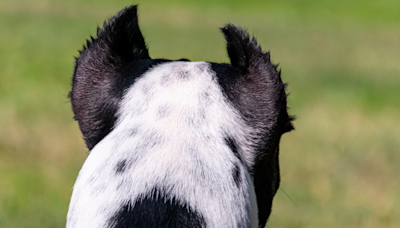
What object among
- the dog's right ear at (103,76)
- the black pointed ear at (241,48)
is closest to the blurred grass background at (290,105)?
the black pointed ear at (241,48)

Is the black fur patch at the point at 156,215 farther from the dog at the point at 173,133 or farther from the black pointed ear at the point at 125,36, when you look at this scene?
the black pointed ear at the point at 125,36

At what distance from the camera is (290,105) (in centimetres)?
1086

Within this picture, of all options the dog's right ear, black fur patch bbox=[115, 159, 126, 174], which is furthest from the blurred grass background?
black fur patch bbox=[115, 159, 126, 174]

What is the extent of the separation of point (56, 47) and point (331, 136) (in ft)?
26.3

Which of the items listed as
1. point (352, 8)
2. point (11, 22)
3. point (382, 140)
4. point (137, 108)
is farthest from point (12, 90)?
point (352, 8)

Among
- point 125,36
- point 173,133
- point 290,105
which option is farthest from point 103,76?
point 290,105

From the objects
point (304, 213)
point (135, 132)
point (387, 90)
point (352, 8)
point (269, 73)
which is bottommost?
point (304, 213)

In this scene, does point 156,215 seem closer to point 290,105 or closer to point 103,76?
point 103,76

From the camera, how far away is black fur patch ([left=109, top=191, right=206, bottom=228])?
2.16 m

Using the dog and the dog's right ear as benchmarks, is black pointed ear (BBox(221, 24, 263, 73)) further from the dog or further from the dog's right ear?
the dog's right ear

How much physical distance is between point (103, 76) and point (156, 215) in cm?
97

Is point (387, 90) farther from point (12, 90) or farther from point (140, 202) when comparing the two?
point (140, 202)

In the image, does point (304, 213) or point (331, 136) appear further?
point (331, 136)

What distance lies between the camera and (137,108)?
2586mm
